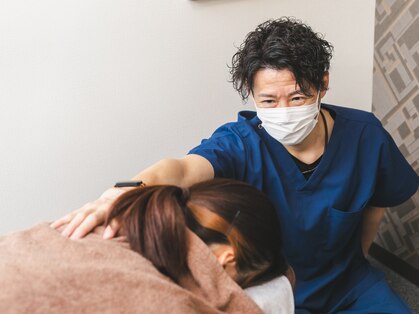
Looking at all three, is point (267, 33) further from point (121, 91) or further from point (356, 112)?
point (121, 91)

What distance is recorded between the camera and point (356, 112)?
135 cm

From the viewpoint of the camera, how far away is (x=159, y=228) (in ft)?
2.43

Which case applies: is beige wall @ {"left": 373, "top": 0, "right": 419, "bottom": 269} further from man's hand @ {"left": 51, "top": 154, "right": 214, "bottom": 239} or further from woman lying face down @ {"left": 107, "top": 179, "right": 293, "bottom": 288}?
woman lying face down @ {"left": 107, "top": 179, "right": 293, "bottom": 288}

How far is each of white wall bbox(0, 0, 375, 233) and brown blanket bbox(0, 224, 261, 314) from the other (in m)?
0.65

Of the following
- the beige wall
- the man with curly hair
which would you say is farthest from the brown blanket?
the beige wall

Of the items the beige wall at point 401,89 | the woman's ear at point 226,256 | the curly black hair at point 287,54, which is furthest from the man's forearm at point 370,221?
the woman's ear at point 226,256

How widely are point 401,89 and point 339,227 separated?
0.74 m

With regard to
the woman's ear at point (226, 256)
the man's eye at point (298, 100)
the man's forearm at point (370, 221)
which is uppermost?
the man's eye at point (298, 100)

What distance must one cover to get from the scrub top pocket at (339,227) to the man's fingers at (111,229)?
68 centimetres

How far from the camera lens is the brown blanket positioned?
0.61 metres

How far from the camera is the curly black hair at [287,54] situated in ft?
3.73

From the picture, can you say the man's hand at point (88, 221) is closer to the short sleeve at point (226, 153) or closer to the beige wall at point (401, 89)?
the short sleeve at point (226, 153)

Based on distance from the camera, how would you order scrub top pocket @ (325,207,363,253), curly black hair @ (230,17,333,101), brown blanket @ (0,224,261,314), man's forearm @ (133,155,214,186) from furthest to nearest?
scrub top pocket @ (325,207,363,253) → curly black hair @ (230,17,333,101) → man's forearm @ (133,155,214,186) → brown blanket @ (0,224,261,314)

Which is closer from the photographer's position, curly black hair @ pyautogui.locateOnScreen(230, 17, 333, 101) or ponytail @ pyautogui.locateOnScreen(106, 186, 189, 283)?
ponytail @ pyautogui.locateOnScreen(106, 186, 189, 283)
